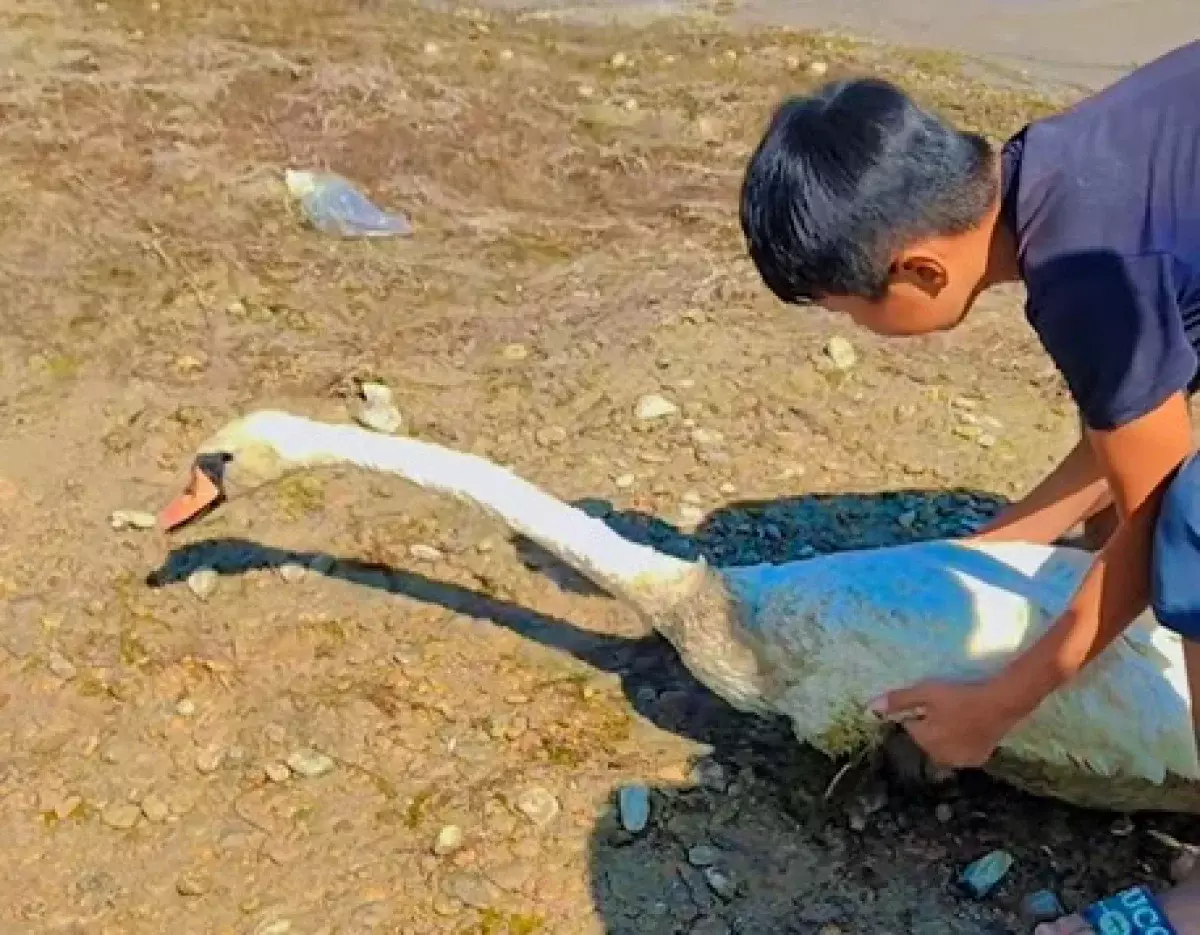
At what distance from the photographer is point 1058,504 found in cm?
387

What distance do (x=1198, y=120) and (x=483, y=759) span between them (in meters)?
1.85

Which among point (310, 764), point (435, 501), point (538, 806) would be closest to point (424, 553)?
point (435, 501)

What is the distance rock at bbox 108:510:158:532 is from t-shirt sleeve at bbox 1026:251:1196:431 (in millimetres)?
2470

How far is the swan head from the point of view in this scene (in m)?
4.05

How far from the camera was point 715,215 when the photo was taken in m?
6.10

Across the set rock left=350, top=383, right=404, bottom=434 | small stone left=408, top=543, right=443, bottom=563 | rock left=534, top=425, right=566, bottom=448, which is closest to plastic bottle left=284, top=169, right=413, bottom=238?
rock left=350, top=383, right=404, bottom=434

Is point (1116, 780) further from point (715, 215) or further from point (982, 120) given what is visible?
point (982, 120)

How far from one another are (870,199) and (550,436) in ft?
7.08

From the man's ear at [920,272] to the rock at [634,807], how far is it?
124 centimetres

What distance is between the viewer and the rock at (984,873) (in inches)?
136

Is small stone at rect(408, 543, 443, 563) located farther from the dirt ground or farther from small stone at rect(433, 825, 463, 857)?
small stone at rect(433, 825, 463, 857)

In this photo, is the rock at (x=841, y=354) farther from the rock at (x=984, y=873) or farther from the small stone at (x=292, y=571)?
the rock at (x=984, y=873)

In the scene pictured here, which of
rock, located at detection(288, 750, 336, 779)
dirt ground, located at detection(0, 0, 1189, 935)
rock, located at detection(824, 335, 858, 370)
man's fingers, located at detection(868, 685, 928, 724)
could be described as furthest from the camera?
rock, located at detection(824, 335, 858, 370)

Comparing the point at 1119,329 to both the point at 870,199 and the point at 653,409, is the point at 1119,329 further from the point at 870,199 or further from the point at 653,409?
the point at 653,409
